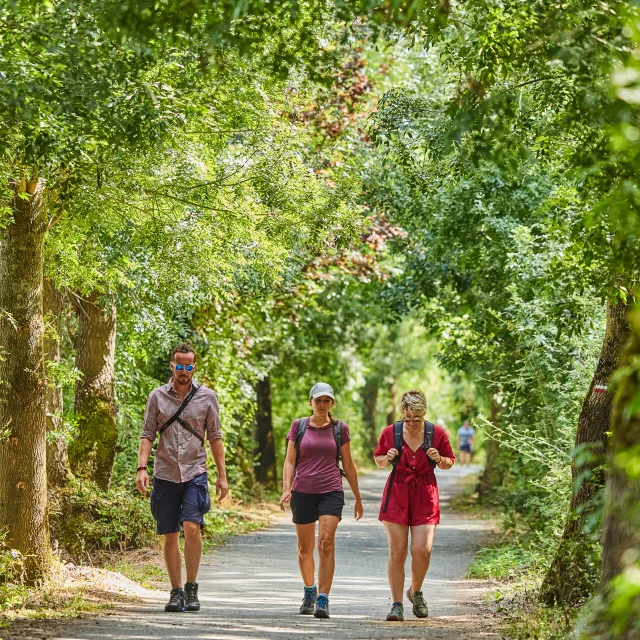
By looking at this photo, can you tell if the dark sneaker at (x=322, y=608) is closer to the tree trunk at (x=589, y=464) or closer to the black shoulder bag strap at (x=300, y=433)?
the black shoulder bag strap at (x=300, y=433)

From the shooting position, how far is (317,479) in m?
9.77

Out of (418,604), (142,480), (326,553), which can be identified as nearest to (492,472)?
(418,604)

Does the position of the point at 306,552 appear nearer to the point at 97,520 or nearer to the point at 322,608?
the point at 322,608

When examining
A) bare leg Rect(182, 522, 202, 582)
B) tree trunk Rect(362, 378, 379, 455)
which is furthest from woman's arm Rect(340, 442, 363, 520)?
tree trunk Rect(362, 378, 379, 455)

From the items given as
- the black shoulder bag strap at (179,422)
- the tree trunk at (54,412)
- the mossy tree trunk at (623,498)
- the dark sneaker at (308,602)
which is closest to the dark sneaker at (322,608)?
the dark sneaker at (308,602)

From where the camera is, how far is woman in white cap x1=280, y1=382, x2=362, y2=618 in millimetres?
9758

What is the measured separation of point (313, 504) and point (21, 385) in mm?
2798

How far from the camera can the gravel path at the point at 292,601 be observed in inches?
322

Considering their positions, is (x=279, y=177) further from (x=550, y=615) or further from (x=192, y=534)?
(x=550, y=615)

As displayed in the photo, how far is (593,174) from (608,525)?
3.02m

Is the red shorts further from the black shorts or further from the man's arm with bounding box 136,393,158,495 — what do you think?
the man's arm with bounding box 136,393,158,495

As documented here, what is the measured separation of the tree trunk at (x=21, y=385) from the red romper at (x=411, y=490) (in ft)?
10.2

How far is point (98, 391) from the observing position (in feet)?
48.9

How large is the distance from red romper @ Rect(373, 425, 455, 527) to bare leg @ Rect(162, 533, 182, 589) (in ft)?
6.07
